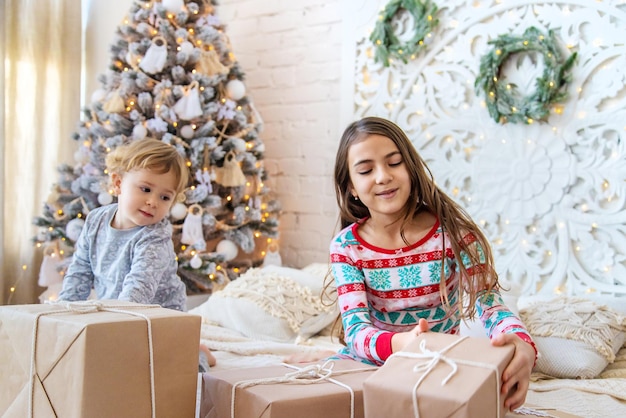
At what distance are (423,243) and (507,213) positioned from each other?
141 cm

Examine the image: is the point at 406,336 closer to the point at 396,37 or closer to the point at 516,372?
the point at 516,372

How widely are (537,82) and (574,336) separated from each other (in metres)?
1.09

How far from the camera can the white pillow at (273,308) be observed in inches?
98.5


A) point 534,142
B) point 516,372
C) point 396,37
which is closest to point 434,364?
point 516,372

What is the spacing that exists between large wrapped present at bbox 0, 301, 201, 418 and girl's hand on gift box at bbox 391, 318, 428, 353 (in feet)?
1.25

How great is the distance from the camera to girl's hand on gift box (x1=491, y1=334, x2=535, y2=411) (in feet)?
3.59

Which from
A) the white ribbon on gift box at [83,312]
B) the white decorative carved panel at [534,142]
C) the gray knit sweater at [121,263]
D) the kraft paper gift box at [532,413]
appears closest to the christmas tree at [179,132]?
the white decorative carved panel at [534,142]

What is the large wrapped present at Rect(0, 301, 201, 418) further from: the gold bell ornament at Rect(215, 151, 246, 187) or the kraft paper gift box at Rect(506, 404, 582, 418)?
the gold bell ornament at Rect(215, 151, 246, 187)

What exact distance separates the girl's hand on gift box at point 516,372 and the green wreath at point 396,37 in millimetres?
2176

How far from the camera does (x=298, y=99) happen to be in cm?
365

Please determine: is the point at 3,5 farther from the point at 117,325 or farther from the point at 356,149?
the point at 117,325

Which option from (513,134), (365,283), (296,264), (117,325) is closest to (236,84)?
(296,264)

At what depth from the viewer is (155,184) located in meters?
1.89

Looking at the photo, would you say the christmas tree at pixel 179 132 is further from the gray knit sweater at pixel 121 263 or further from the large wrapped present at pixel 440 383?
the large wrapped present at pixel 440 383
